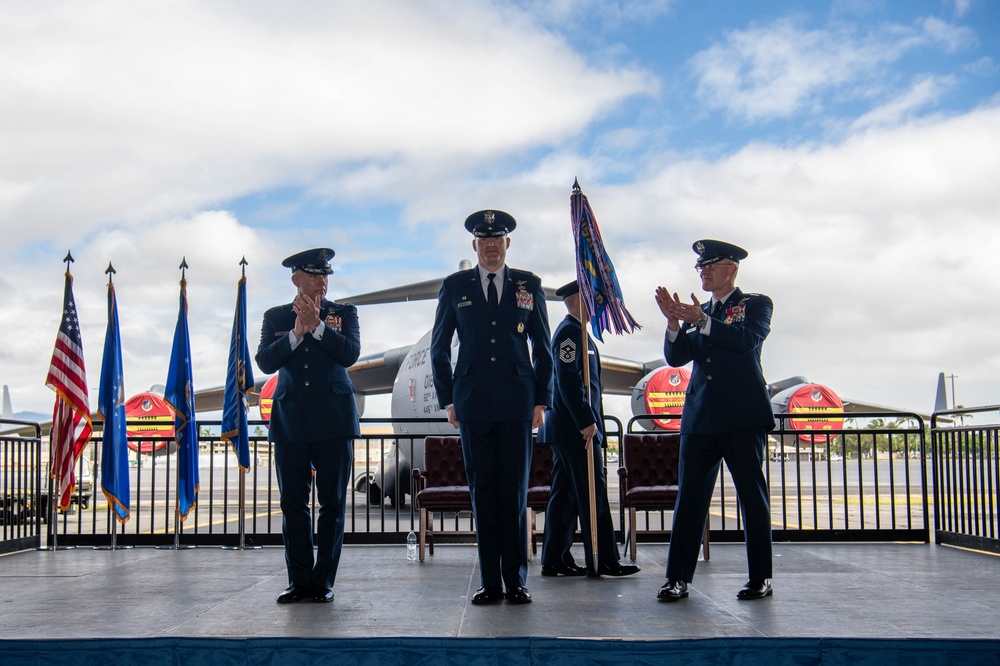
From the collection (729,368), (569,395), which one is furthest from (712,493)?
(569,395)

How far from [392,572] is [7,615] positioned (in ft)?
7.48

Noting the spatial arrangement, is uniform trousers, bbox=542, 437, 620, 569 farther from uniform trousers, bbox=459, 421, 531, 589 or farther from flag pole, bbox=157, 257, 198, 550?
flag pole, bbox=157, 257, 198, 550

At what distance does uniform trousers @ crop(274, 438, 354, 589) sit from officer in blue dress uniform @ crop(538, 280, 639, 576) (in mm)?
1407

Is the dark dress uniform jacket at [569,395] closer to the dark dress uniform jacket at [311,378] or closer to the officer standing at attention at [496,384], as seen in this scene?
the officer standing at attention at [496,384]

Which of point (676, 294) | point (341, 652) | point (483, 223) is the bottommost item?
point (341, 652)

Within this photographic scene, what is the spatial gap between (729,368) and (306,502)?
231 centimetres

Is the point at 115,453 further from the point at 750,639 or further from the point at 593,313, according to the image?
the point at 750,639

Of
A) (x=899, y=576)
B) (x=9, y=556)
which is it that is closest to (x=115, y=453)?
(x=9, y=556)

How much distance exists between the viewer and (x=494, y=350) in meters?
4.48

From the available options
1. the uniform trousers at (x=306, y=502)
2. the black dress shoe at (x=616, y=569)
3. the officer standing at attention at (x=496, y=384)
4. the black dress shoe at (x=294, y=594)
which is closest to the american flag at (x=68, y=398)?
the uniform trousers at (x=306, y=502)

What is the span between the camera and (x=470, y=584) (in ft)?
17.0

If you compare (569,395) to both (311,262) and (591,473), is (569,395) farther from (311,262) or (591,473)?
(311,262)

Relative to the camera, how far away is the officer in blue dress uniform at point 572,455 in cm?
543

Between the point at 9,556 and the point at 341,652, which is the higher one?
the point at 341,652
